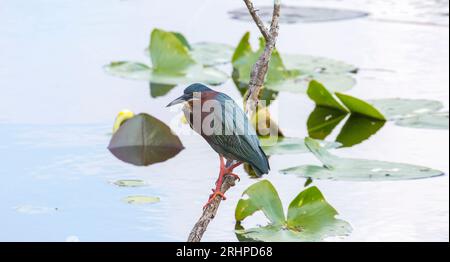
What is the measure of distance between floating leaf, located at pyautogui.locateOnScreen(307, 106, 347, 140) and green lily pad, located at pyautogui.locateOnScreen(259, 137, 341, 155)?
20 cm

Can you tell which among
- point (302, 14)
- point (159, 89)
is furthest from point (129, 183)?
point (302, 14)

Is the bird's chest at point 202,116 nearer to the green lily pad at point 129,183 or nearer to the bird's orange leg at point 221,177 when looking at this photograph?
the bird's orange leg at point 221,177

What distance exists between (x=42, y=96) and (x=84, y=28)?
1395 mm

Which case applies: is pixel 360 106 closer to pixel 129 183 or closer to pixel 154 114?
pixel 154 114

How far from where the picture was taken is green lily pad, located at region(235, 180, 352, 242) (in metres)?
3.53

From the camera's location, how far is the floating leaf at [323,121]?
4.87 meters

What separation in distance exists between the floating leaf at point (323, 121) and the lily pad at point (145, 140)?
0.66 meters

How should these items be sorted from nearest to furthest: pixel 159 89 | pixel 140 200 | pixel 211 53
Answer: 1. pixel 140 200
2. pixel 159 89
3. pixel 211 53

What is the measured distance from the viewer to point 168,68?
5617 millimetres

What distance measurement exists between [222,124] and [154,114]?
226 cm

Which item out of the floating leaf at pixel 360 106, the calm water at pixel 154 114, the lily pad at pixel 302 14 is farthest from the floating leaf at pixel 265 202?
the lily pad at pixel 302 14

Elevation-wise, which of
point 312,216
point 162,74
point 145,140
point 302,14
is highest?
point 302,14

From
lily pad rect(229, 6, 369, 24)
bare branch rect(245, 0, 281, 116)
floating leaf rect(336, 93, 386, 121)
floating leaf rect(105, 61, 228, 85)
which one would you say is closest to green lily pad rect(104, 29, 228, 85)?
floating leaf rect(105, 61, 228, 85)
